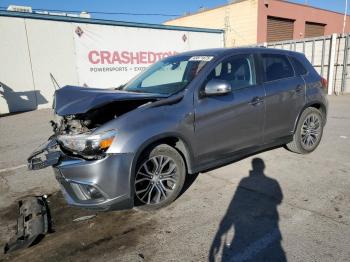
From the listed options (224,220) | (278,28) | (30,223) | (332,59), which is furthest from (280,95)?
(278,28)

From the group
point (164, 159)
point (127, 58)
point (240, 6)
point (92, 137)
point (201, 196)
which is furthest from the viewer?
point (240, 6)

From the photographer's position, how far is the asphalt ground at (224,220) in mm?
2975

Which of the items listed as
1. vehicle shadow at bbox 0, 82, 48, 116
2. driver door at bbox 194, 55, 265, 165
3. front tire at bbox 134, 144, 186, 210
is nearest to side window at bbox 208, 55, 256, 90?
driver door at bbox 194, 55, 265, 165

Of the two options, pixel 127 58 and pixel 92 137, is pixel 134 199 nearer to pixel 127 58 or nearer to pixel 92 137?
pixel 92 137

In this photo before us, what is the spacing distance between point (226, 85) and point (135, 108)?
112 centimetres

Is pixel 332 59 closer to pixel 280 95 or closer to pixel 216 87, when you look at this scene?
pixel 280 95

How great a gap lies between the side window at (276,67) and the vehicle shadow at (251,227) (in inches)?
62.2

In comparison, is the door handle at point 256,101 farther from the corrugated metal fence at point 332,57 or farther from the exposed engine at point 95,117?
the corrugated metal fence at point 332,57

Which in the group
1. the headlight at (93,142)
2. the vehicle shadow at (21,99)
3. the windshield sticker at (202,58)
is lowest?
the vehicle shadow at (21,99)

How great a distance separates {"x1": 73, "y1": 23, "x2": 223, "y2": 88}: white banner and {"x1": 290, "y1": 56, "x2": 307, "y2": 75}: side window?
1201cm

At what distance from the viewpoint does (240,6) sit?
28.9m

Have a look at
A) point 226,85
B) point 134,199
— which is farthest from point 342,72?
point 134,199

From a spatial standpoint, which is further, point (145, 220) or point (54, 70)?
point (54, 70)

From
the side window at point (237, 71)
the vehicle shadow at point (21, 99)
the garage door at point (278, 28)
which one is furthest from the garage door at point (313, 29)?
the side window at point (237, 71)
